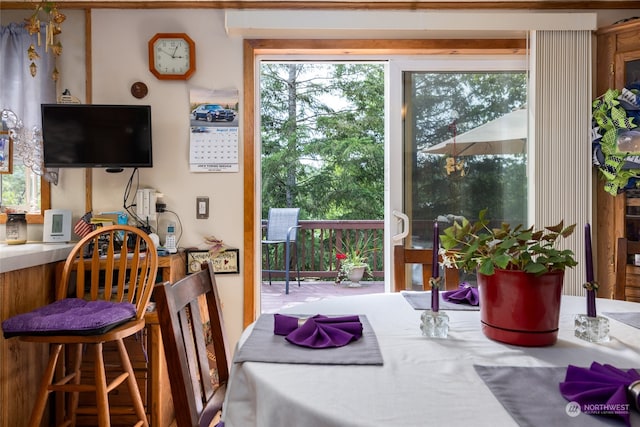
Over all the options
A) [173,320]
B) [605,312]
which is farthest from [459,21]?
[173,320]

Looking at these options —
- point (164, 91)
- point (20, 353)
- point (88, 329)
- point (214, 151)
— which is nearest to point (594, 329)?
point (88, 329)

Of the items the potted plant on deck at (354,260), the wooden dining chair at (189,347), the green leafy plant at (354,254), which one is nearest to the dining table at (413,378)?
the wooden dining chair at (189,347)

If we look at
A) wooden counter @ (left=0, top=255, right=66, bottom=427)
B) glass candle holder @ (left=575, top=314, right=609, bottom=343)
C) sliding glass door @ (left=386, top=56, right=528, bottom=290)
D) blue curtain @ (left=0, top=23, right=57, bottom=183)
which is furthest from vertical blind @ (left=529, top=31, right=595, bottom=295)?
blue curtain @ (left=0, top=23, right=57, bottom=183)

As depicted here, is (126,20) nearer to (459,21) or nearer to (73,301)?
(73,301)

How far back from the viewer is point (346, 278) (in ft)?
19.8

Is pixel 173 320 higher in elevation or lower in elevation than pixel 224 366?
higher

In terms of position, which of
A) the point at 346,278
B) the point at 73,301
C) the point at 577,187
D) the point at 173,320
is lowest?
the point at 346,278

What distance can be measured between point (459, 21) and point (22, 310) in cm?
276

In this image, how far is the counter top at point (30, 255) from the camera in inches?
74.6

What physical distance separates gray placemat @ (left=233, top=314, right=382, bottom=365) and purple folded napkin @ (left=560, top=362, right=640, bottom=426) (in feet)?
1.19

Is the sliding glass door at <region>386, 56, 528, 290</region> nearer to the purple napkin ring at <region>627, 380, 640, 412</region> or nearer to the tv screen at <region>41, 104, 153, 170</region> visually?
the tv screen at <region>41, 104, 153, 170</region>

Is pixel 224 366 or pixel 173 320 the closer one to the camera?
pixel 173 320

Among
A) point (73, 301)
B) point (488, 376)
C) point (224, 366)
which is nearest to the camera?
point (488, 376)

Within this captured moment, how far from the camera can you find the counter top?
189cm
